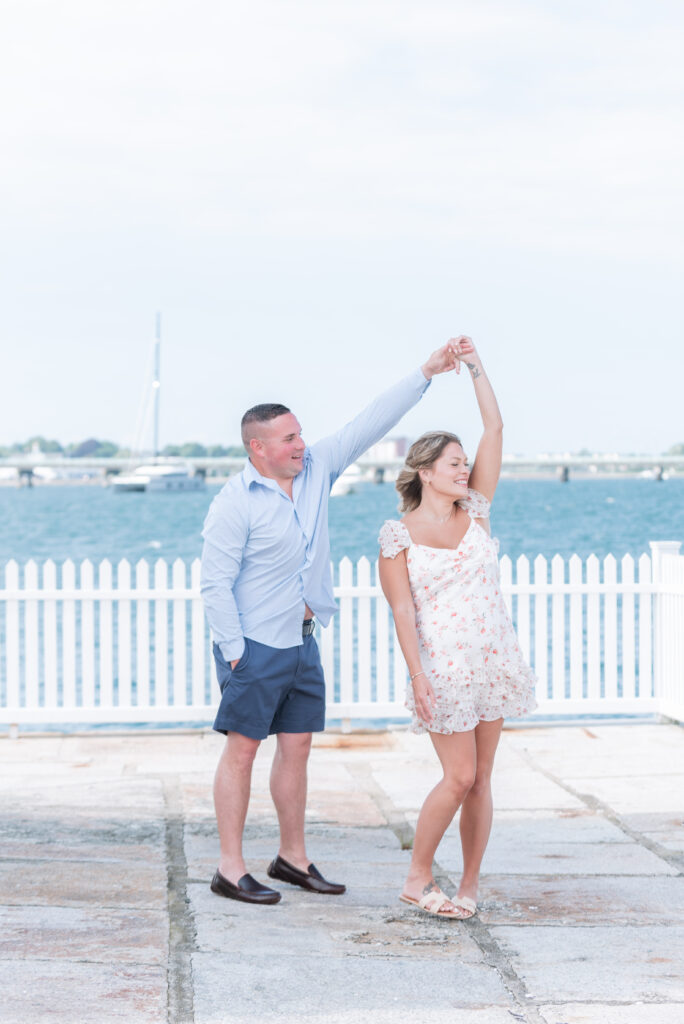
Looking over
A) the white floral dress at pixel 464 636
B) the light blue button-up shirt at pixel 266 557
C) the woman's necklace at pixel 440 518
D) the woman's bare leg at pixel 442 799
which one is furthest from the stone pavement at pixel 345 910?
the woman's necklace at pixel 440 518

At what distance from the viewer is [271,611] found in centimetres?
438

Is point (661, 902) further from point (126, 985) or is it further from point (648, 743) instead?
point (648, 743)

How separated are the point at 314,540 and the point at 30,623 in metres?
4.36

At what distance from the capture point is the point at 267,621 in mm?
4379

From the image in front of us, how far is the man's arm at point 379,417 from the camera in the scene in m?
4.53

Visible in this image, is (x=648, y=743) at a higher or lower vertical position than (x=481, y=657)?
lower

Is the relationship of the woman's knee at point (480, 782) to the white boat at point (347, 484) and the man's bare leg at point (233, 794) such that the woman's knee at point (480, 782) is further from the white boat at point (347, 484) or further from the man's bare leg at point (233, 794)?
the white boat at point (347, 484)

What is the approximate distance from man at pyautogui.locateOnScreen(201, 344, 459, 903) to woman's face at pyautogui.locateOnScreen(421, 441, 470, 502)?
0.43m

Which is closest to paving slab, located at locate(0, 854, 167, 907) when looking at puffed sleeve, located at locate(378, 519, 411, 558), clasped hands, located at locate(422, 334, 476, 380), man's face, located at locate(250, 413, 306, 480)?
puffed sleeve, located at locate(378, 519, 411, 558)

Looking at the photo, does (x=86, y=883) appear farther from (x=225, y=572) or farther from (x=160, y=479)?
(x=160, y=479)

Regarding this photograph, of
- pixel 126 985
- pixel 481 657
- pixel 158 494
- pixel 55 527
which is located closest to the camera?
pixel 126 985

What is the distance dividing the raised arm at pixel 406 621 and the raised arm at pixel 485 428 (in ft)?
1.40

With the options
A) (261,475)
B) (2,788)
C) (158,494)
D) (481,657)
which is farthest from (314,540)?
(158,494)

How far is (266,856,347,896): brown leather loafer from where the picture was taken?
14.6 feet
